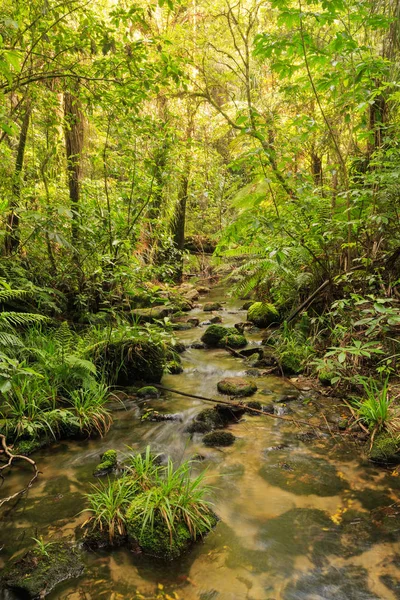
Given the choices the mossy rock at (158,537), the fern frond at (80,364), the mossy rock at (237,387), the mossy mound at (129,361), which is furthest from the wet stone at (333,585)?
the mossy mound at (129,361)

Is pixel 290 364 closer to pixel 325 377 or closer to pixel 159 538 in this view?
pixel 325 377

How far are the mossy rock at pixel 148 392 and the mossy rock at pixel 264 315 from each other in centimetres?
383

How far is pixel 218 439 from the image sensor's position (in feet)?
13.5

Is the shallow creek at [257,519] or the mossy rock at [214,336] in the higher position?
the mossy rock at [214,336]

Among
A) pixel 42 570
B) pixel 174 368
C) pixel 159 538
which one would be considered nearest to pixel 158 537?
pixel 159 538

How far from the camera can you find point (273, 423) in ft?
14.8

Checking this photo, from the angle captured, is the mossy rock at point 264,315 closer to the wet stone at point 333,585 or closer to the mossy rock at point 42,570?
the wet stone at point 333,585

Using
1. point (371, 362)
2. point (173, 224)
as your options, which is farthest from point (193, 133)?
point (371, 362)

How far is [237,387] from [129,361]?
66.1 inches

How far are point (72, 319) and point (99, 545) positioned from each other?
454cm

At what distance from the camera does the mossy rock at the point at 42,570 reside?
2.24m

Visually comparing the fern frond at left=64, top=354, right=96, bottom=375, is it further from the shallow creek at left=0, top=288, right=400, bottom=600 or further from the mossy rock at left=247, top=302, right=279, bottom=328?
the mossy rock at left=247, top=302, right=279, bottom=328

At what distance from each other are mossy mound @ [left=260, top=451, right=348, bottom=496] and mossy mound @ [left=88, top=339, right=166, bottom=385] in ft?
8.04

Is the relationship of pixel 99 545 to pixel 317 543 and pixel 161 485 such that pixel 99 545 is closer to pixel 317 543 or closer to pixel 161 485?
pixel 161 485
